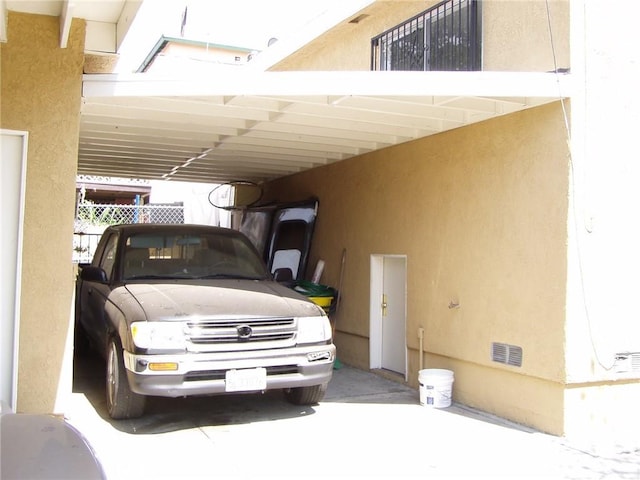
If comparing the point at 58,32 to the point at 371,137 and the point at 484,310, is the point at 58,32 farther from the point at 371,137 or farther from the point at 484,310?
the point at 484,310

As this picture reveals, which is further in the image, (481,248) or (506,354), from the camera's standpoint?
(481,248)

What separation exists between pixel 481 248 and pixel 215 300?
2.83 metres

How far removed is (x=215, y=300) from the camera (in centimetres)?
582

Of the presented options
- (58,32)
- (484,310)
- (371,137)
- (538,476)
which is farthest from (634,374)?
(58,32)

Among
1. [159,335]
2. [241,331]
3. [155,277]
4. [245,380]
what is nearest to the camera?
[159,335]

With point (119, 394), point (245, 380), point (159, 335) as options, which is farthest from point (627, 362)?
point (119, 394)

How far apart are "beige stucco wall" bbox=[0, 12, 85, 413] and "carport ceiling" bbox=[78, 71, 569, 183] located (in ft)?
1.15

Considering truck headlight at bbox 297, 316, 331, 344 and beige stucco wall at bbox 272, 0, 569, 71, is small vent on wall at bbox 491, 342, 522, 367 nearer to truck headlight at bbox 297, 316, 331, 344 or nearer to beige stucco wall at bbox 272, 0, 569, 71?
truck headlight at bbox 297, 316, 331, 344

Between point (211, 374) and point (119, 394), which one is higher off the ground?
point (211, 374)

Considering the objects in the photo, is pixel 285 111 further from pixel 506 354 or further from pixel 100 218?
pixel 100 218

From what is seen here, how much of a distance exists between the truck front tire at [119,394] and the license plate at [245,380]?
891 millimetres

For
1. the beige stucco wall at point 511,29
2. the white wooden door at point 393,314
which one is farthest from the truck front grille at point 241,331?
the beige stucco wall at point 511,29

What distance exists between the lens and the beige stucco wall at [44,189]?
5.16 metres

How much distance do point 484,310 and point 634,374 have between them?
150cm
